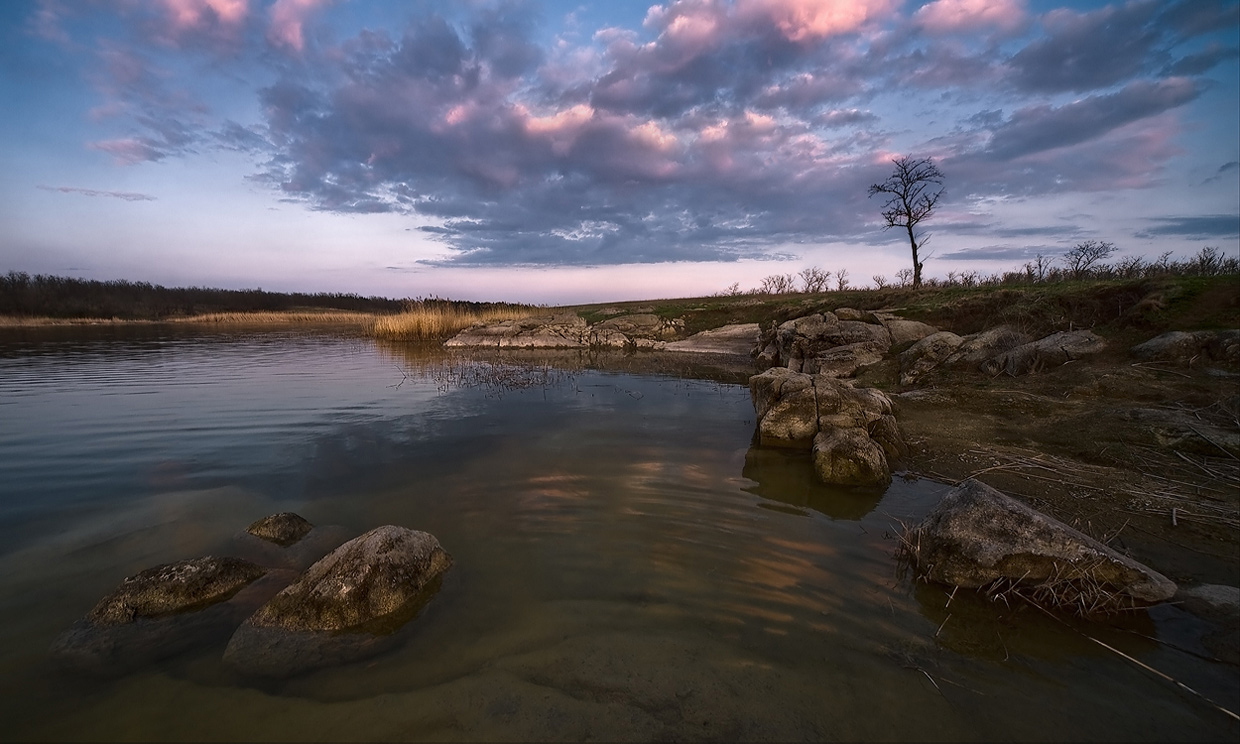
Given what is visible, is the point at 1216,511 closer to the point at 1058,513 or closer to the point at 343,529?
the point at 1058,513

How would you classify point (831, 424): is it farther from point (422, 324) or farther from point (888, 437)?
point (422, 324)

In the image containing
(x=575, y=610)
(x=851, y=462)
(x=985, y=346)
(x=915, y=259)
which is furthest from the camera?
(x=915, y=259)

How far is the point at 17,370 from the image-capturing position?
16391 mm

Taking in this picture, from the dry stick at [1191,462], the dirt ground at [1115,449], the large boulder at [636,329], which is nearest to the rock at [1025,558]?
the dirt ground at [1115,449]

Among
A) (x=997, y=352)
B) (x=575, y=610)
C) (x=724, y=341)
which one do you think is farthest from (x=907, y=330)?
(x=575, y=610)

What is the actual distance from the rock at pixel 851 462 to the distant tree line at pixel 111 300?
130 ft

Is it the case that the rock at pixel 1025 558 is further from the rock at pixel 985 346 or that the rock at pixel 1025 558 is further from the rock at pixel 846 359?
the rock at pixel 846 359

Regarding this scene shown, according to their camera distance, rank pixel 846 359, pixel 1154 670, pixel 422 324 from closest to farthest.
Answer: pixel 1154 670, pixel 846 359, pixel 422 324

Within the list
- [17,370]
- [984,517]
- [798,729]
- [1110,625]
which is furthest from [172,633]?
[17,370]

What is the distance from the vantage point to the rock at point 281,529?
4.93 m

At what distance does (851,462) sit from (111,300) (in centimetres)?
9557

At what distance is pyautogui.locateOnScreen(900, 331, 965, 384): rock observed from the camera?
12797 mm

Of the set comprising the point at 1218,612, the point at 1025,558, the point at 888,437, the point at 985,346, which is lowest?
the point at 1218,612

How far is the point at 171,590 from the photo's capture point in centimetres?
376
